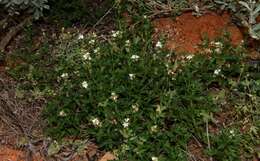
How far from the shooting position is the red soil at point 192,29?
4309mm

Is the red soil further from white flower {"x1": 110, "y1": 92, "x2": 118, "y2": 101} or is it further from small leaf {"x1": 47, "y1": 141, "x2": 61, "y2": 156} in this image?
small leaf {"x1": 47, "y1": 141, "x2": 61, "y2": 156}

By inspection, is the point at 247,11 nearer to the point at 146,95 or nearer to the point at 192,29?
the point at 192,29

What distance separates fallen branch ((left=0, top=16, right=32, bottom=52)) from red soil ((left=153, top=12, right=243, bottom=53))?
116 centimetres

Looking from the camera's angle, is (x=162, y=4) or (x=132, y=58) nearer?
(x=132, y=58)

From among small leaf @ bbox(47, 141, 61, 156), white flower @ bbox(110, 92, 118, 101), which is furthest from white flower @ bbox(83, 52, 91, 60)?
small leaf @ bbox(47, 141, 61, 156)

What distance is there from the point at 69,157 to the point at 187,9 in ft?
5.70

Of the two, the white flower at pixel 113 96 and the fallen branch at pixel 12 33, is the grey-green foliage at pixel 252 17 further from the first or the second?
the fallen branch at pixel 12 33

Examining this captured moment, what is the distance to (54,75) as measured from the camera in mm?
4156

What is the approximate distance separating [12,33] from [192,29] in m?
1.59

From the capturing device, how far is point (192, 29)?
4430mm

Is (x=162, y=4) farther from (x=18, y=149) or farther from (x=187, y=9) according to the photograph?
(x=18, y=149)

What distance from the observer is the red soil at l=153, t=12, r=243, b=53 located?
431cm

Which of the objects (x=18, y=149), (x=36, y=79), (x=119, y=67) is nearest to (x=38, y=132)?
(x=18, y=149)

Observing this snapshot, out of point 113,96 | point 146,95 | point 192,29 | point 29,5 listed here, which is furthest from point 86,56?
point 192,29
